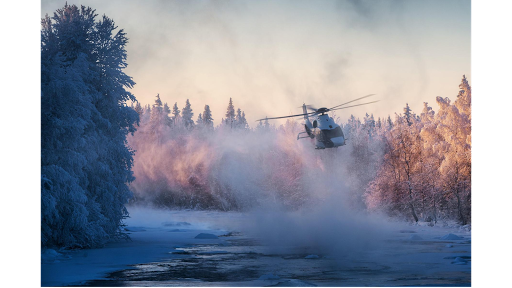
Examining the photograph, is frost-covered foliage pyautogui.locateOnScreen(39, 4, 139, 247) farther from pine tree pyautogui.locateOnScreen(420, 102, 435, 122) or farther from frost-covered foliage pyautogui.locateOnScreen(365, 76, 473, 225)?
pine tree pyautogui.locateOnScreen(420, 102, 435, 122)

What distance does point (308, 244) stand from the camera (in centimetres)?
2603

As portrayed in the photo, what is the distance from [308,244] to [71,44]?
671 inches

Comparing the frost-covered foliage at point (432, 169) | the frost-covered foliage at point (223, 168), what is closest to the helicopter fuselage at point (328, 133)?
the frost-covered foliage at point (432, 169)

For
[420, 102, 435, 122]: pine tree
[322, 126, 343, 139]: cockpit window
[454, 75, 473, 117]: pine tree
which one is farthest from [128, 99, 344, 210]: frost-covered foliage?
[322, 126, 343, 139]: cockpit window

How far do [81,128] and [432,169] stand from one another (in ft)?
120

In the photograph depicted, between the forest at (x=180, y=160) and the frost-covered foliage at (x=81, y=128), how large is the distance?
6 centimetres

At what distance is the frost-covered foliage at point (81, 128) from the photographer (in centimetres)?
2036

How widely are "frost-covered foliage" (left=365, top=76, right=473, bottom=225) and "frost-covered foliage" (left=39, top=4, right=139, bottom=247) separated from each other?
29.6 m

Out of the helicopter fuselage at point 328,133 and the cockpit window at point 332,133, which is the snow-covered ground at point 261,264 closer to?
the helicopter fuselage at point 328,133

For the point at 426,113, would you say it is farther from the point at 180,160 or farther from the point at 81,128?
the point at 81,128

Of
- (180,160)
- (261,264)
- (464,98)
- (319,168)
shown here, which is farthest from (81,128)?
(180,160)

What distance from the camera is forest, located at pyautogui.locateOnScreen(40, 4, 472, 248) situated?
2100 centimetres
